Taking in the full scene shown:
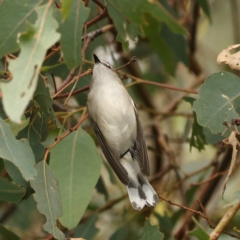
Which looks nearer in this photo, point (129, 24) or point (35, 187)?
point (35, 187)

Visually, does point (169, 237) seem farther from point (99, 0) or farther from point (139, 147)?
point (99, 0)

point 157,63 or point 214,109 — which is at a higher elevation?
point 214,109

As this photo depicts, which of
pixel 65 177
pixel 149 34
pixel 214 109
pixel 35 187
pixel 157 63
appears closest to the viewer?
pixel 35 187

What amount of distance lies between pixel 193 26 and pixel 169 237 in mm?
1020

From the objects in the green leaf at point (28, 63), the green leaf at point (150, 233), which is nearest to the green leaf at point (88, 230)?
the green leaf at point (150, 233)

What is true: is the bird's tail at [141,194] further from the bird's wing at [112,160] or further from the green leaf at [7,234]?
the green leaf at [7,234]

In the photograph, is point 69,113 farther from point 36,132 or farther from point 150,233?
point 150,233

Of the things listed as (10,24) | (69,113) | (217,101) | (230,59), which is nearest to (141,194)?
(69,113)

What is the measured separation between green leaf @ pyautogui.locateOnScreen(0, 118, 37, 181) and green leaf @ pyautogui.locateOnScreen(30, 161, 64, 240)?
14 cm

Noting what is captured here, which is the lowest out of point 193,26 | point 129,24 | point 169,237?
point 169,237

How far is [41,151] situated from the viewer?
1548mm

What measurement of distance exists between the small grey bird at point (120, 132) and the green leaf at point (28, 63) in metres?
0.72

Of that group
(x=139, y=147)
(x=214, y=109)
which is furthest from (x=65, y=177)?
(x=214, y=109)

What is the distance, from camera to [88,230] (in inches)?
89.8
